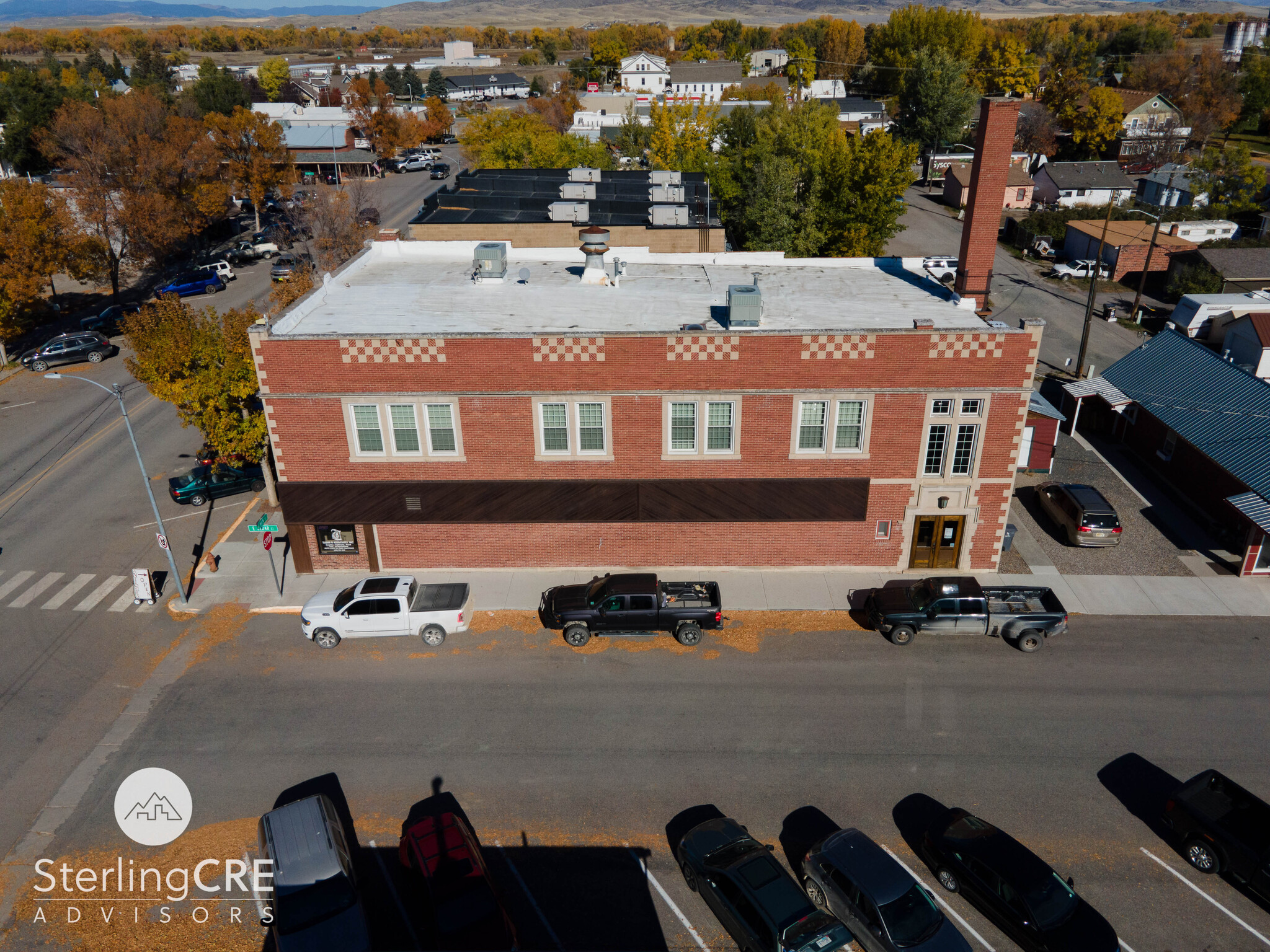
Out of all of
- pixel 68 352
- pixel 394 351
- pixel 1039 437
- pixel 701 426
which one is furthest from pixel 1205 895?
pixel 68 352

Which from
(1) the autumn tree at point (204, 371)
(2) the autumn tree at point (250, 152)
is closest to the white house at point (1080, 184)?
(2) the autumn tree at point (250, 152)

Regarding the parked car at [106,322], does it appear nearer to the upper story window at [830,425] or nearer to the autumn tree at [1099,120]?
the upper story window at [830,425]

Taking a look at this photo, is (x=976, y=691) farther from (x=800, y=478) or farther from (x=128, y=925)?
(x=128, y=925)

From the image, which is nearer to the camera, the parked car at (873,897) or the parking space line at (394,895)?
the parked car at (873,897)

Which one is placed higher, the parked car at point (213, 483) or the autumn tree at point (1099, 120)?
the autumn tree at point (1099, 120)

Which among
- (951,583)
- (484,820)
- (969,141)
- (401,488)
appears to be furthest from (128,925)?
(969,141)

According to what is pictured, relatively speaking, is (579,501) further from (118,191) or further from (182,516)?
(118,191)

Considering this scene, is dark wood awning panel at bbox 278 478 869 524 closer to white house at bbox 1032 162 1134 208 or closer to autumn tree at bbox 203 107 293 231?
autumn tree at bbox 203 107 293 231
